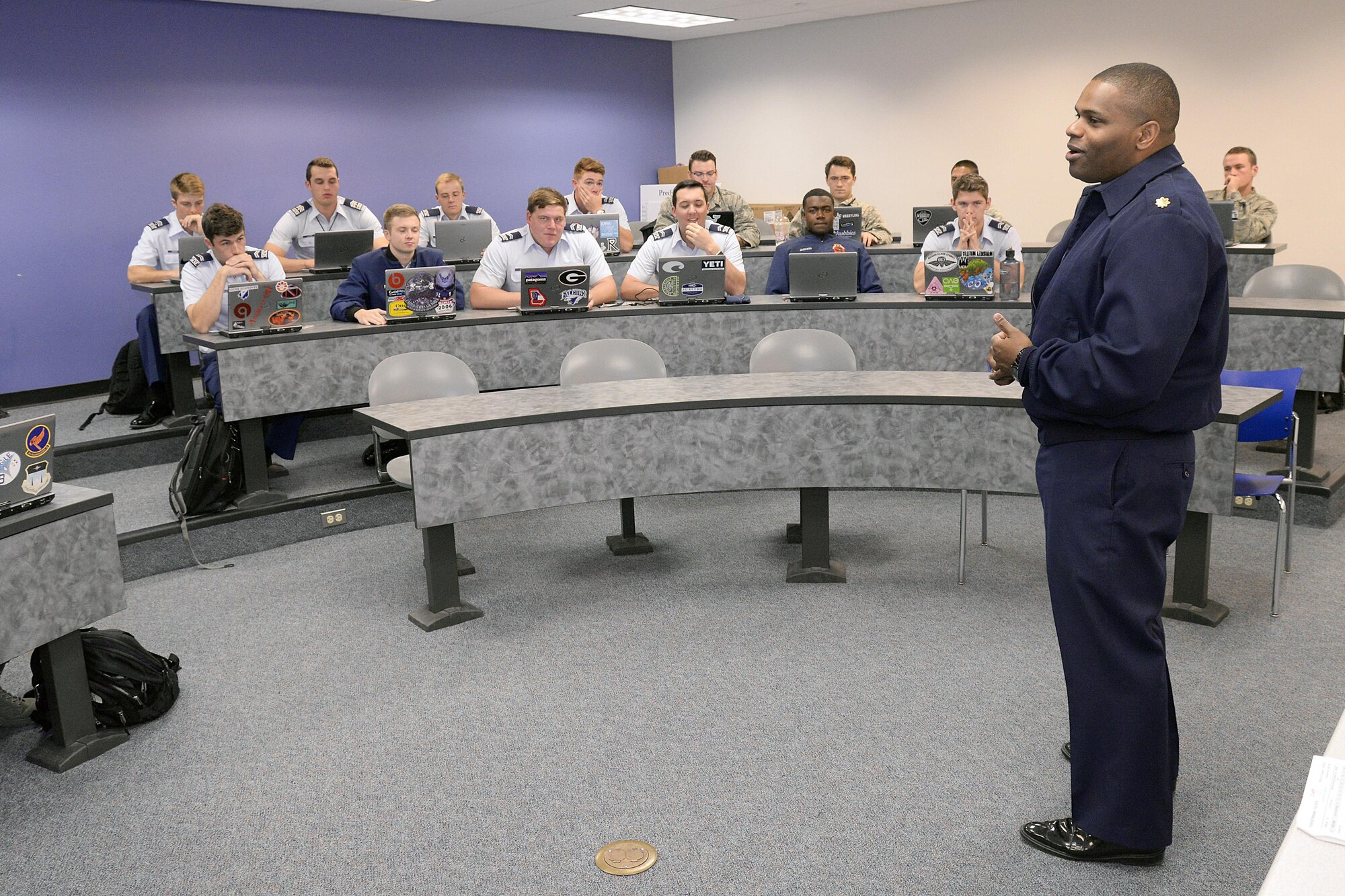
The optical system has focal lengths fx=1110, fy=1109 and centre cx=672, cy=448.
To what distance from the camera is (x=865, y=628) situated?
3469mm

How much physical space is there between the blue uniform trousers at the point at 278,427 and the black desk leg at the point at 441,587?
1.50 meters

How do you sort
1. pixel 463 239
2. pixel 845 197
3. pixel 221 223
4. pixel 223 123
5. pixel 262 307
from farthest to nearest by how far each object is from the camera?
pixel 223 123
pixel 845 197
pixel 463 239
pixel 221 223
pixel 262 307

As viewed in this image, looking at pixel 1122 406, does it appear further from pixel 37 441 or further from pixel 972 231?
pixel 972 231

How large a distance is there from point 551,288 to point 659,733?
260 centimetres

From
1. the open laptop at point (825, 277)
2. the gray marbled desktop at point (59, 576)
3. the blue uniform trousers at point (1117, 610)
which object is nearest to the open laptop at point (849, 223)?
the open laptop at point (825, 277)

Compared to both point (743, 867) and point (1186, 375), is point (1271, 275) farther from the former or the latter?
point (743, 867)

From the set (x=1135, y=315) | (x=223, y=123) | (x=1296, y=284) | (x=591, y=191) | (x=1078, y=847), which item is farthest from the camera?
(x=223, y=123)

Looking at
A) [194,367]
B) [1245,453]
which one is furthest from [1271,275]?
[194,367]

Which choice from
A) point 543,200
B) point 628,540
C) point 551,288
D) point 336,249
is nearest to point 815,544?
point 628,540

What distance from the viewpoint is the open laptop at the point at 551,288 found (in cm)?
494

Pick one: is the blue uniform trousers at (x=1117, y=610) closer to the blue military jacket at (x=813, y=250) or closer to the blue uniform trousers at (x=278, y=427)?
the blue military jacket at (x=813, y=250)

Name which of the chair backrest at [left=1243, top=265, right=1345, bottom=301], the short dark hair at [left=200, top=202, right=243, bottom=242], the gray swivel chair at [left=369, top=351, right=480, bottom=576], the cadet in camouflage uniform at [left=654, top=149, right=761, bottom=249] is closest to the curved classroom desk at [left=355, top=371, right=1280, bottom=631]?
the gray swivel chair at [left=369, top=351, right=480, bottom=576]

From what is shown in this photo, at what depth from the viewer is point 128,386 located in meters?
5.73

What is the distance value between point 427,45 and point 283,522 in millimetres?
5921
